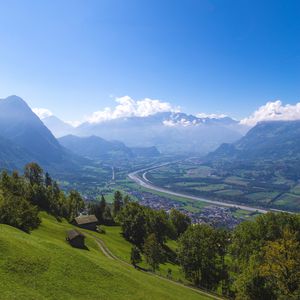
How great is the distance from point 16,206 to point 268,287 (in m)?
55.1

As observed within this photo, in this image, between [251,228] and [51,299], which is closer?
[51,299]

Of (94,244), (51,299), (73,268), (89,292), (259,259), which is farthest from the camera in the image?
(94,244)

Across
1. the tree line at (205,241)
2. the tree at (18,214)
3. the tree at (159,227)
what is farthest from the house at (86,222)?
the tree at (18,214)

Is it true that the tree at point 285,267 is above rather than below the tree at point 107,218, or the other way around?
above

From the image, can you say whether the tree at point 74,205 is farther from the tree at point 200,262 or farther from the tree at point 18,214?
the tree at point 200,262

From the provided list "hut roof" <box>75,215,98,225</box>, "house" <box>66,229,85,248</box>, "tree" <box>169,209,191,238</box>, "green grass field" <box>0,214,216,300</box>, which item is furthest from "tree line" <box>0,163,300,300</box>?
"green grass field" <box>0,214,216,300</box>

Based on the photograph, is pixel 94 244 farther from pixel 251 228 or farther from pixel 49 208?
pixel 251 228

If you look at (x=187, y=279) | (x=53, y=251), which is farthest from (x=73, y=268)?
(x=187, y=279)

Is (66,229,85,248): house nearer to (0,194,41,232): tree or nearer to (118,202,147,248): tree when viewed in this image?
(0,194,41,232): tree

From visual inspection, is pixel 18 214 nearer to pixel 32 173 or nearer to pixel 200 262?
pixel 200 262

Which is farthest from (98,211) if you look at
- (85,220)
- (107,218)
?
(85,220)

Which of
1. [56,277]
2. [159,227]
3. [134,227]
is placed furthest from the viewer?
[134,227]

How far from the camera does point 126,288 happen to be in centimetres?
4284

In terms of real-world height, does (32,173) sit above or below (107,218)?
above
